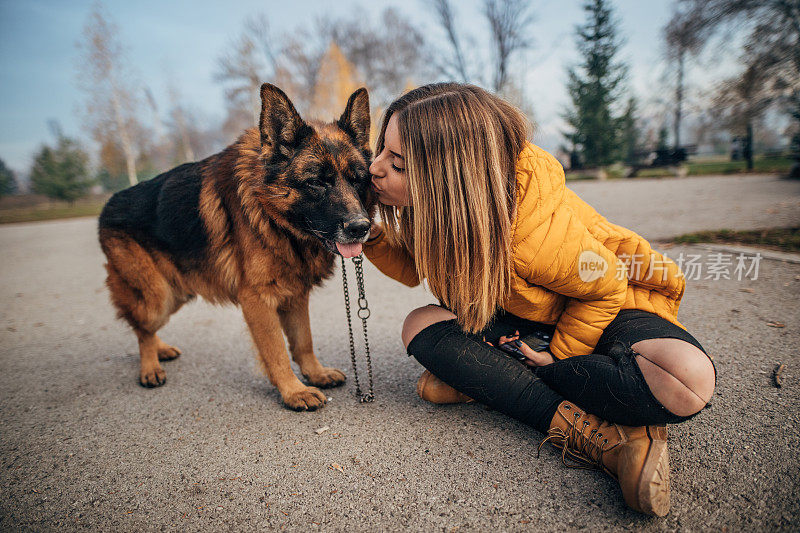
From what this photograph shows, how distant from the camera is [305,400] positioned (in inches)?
95.3

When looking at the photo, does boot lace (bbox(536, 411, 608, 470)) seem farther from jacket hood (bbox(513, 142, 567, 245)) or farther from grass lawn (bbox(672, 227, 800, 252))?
grass lawn (bbox(672, 227, 800, 252))

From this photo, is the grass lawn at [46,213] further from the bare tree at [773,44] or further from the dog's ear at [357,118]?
the bare tree at [773,44]

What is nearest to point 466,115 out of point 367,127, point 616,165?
point 367,127

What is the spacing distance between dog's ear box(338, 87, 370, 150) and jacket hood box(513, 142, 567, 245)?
43.2 inches

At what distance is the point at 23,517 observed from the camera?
5.75 ft

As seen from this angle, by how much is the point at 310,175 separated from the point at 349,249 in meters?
0.50

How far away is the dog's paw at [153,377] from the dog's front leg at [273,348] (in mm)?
1044

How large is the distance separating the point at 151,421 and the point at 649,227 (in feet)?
25.4

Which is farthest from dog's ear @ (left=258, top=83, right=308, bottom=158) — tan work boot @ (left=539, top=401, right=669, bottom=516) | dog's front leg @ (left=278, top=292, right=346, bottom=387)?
tan work boot @ (left=539, top=401, right=669, bottom=516)

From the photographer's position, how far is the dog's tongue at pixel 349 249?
2143 mm

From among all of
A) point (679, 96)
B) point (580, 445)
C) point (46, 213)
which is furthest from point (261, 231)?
point (46, 213)

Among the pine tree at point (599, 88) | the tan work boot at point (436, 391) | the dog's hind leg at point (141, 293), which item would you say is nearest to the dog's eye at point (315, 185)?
the tan work boot at point (436, 391)

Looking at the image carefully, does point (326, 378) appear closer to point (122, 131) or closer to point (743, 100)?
point (743, 100)

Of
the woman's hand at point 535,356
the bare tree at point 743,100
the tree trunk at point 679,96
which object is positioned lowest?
the woman's hand at point 535,356
